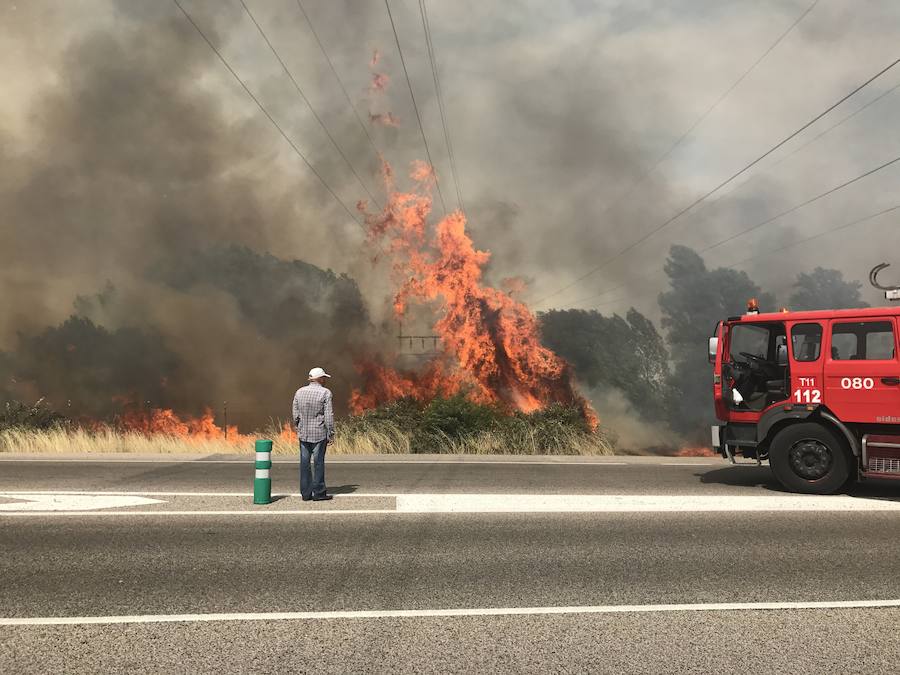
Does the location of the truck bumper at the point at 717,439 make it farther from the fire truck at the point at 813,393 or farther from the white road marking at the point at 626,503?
the white road marking at the point at 626,503

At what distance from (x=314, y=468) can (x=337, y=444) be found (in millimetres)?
8606

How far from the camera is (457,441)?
62.5ft

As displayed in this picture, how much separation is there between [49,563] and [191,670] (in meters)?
3.11

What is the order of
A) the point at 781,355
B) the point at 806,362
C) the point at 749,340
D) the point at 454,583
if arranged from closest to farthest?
1. the point at 454,583
2. the point at 806,362
3. the point at 781,355
4. the point at 749,340

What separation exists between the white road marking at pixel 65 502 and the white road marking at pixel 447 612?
14.9 ft

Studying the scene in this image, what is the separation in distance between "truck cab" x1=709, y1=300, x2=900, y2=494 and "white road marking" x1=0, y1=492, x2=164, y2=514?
805 centimetres

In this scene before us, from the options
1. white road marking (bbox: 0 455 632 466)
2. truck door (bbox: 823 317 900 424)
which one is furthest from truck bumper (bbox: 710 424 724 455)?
white road marking (bbox: 0 455 632 466)

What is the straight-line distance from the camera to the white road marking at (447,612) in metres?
4.92

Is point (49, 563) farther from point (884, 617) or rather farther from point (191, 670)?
point (884, 617)

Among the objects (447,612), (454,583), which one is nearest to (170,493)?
(454,583)

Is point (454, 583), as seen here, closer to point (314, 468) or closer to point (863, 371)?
point (314, 468)

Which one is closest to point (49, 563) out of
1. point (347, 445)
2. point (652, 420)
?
point (347, 445)

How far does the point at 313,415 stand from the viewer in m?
9.83

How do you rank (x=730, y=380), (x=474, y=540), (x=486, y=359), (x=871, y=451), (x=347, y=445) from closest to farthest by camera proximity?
(x=474, y=540) → (x=871, y=451) → (x=730, y=380) → (x=347, y=445) → (x=486, y=359)
